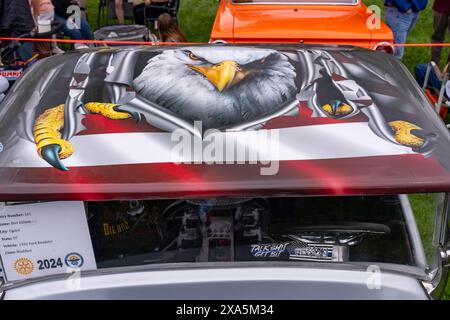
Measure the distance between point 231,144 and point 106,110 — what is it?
0.59 meters

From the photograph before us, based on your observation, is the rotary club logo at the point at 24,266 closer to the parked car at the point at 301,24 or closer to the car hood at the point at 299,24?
the parked car at the point at 301,24

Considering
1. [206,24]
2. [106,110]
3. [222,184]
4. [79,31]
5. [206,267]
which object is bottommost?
[206,24]

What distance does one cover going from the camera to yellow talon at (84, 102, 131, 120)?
8.08 feet

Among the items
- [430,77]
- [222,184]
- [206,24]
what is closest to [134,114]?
[222,184]

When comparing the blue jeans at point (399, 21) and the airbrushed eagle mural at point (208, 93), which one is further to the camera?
the blue jeans at point (399, 21)

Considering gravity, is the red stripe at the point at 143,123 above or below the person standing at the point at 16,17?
above

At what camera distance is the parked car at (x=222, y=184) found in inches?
84.1

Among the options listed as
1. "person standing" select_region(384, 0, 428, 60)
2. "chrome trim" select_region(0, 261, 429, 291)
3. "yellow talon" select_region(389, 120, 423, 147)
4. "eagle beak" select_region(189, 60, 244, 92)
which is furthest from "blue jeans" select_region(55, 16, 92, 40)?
"yellow talon" select_region(389, 120, 423, 147)

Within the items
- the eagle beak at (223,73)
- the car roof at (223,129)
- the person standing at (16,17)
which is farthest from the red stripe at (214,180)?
the person standing at (16,17)

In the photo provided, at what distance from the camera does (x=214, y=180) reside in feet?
6.98

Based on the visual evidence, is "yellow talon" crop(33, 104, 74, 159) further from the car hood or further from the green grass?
the green grass

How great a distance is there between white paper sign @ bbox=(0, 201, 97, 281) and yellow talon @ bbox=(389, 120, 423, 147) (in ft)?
4.02

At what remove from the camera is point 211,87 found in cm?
262

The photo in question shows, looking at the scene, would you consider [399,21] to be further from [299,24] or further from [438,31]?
[299,24]
